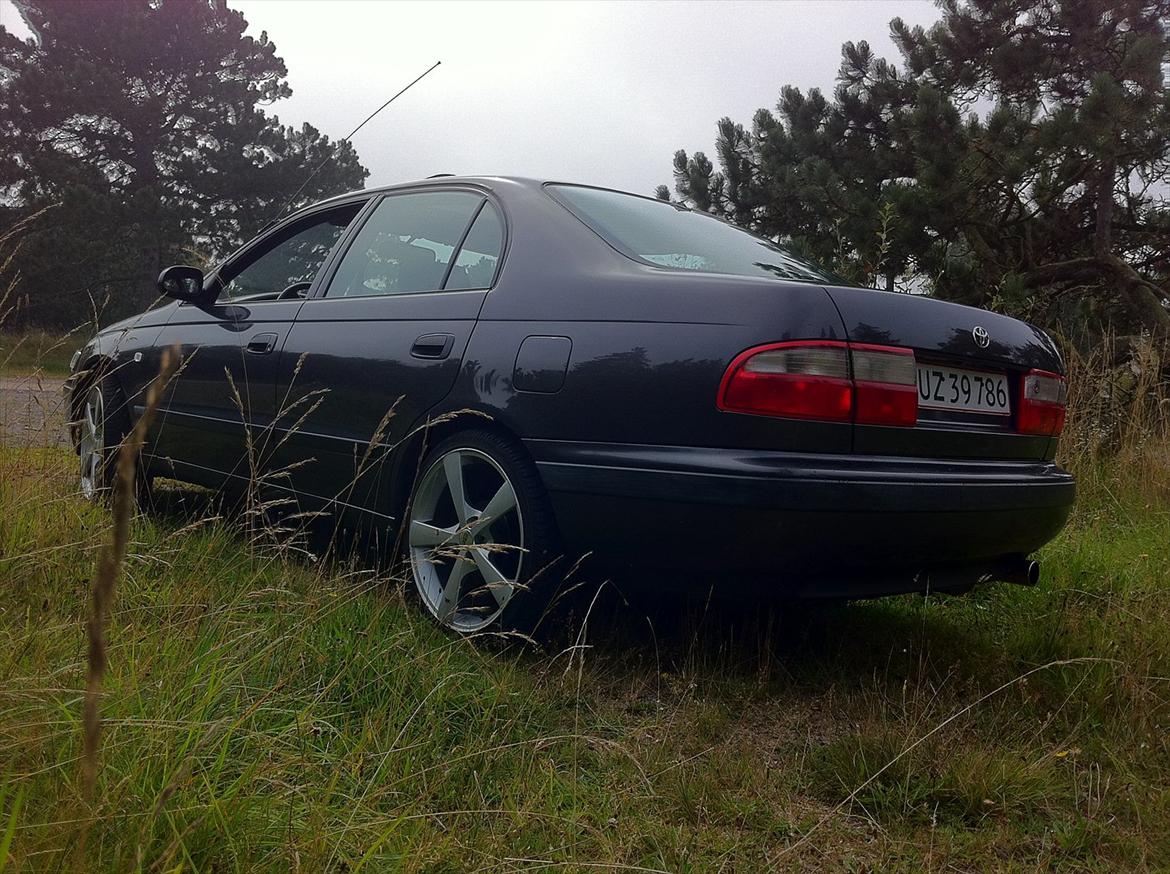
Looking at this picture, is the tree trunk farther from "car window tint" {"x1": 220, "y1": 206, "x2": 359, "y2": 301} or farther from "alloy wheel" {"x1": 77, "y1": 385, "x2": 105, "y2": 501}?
"alloy wheel" {"x1": 77, "y1": 385, "x2": 105, "y2": 501}

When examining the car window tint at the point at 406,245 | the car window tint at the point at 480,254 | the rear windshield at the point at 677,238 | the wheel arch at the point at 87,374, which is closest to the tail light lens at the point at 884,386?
the rear windshield at the point at 677,238

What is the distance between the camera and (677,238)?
300cm

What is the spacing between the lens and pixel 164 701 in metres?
1.69

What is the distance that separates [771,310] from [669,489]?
1.59 feet

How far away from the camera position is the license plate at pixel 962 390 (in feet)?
7.91

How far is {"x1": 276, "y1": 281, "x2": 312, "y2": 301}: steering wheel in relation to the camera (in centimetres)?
373

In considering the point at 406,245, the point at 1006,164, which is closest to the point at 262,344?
the point at 406,245

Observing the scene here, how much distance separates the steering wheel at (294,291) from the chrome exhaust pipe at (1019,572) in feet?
8.65

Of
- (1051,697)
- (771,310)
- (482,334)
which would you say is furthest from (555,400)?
(1051,697)

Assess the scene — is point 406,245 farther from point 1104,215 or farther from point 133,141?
point 133,141

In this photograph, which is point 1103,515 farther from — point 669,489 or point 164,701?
point 164,701

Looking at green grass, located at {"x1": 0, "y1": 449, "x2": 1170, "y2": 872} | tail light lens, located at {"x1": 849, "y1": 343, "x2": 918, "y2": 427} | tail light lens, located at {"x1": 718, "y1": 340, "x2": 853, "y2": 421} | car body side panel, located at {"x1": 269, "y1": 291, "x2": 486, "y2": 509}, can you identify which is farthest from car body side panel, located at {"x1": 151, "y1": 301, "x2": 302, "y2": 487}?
tail light lens, located at {"x1": 849, "y1": 343, "x2": 918, "y2": 427}

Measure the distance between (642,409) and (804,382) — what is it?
15.5 inches

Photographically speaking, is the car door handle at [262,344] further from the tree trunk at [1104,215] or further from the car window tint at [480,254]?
the tree trunk at [1104,215]
